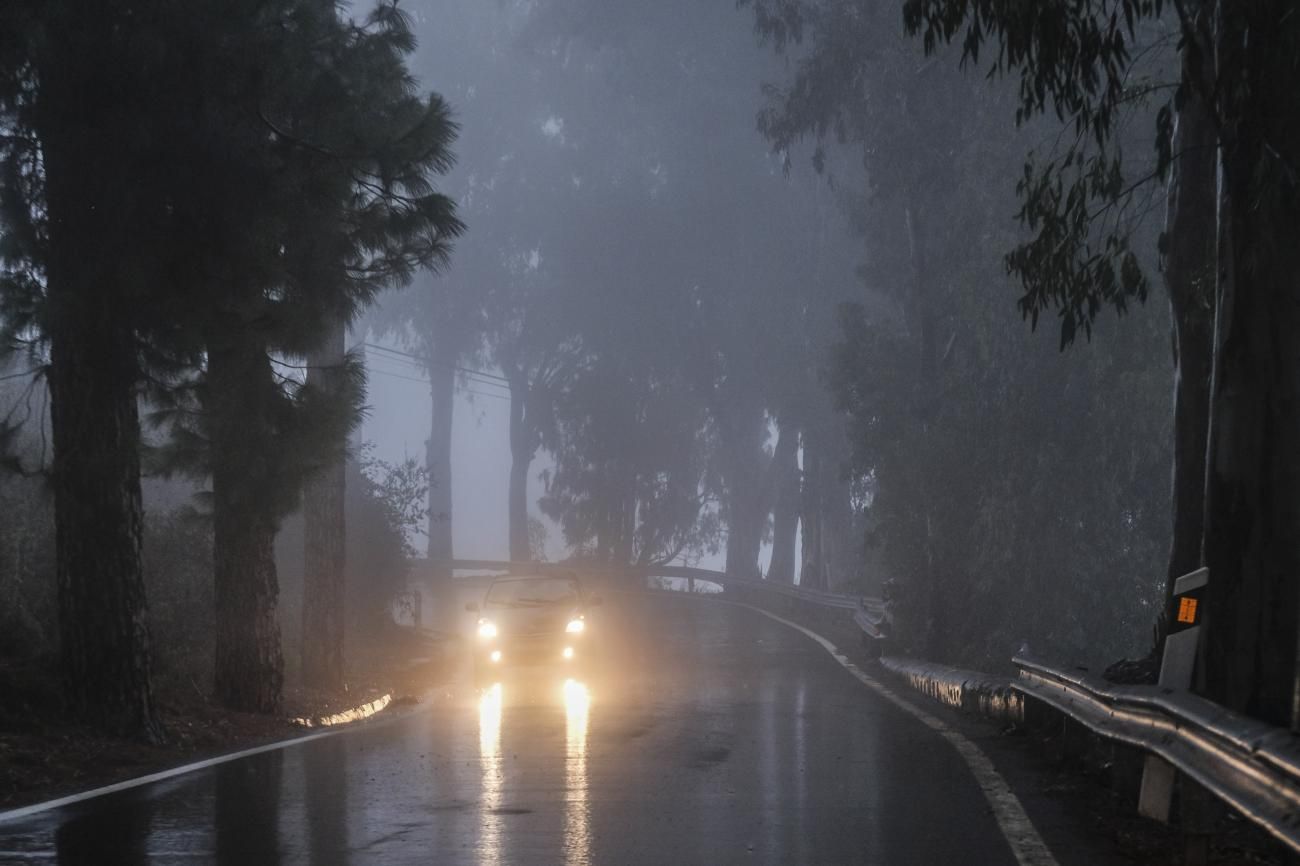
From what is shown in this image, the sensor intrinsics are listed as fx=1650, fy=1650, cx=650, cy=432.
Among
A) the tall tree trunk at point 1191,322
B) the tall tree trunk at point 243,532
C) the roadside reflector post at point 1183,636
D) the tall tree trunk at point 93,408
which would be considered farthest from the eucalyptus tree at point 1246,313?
the tall tree trunk at point 243,532

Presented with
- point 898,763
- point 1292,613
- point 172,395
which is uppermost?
point 172,395

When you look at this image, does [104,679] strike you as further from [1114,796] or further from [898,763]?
[1114,796]

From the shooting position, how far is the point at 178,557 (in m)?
19.2

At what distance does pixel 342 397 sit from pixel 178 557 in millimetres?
4178

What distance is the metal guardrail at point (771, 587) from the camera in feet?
86.1

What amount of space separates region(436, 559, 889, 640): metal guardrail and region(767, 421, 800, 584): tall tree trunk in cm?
315

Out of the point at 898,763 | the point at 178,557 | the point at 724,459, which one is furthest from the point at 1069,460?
the point at 724,459

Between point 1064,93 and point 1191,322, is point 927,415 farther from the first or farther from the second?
point 1064,93

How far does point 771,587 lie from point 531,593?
20.1m

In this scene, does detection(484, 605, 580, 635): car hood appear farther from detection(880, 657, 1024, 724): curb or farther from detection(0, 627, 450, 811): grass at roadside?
detection(880, 657, 1024, 724): curb

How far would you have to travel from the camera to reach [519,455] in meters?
64.9

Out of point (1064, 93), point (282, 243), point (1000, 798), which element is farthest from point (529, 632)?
point (1000, 798)

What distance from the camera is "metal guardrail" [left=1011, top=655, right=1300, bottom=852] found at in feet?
18.3

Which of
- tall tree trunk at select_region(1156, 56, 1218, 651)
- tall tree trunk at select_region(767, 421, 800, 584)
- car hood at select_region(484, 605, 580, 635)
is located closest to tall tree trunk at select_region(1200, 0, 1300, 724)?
tall tree trunk at select_region(1156, 56, 1218, 651)
